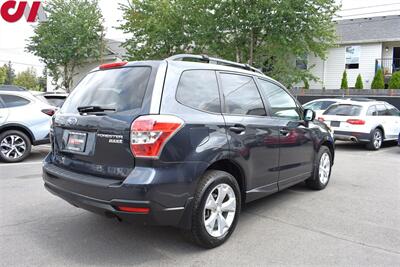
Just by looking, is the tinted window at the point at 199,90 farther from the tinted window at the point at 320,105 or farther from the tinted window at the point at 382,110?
the tinted window at the point at 320,105

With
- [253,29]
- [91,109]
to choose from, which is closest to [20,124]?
[91,109]

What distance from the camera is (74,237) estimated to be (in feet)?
13.3

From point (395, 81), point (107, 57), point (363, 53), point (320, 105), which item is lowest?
point (320, 105)

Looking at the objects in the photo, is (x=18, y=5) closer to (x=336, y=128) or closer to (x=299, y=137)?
(x=336, y=128)

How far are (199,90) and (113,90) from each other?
84 cm

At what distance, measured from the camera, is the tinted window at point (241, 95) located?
4.18 meters

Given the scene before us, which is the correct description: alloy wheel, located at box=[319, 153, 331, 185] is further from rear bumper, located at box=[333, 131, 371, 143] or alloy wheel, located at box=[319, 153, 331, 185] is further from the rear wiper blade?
rear bumper, located at box=[333, 131, 371, 143]

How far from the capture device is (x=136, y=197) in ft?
10.6

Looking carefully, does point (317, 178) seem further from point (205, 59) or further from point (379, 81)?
point (379, 81)

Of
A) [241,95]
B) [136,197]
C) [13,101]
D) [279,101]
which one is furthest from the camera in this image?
[13,101]

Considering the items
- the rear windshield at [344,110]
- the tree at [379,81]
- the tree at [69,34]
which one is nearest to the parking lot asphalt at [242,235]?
the rear windshield at [344,110]

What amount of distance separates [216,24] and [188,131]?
48.7 ft

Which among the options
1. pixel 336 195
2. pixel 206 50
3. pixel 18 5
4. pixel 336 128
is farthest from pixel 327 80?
pixel 336 195

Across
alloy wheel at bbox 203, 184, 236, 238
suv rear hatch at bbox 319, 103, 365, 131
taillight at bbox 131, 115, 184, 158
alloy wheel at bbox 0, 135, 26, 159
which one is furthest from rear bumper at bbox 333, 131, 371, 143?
taillight at bbox 131, 115, 184, 158
